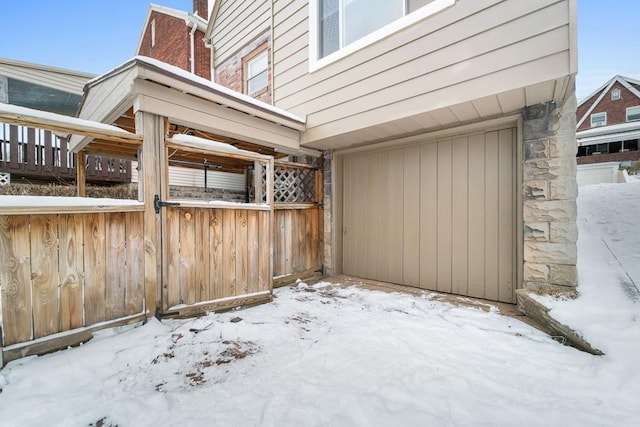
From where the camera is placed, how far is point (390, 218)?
173 inches

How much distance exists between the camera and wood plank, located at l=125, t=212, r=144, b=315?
256cm

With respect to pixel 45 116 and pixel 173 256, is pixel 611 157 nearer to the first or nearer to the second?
pixel 173 256

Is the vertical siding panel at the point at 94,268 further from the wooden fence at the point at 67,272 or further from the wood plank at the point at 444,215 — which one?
the wood plank at the point at 444,215

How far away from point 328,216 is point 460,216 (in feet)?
6.93

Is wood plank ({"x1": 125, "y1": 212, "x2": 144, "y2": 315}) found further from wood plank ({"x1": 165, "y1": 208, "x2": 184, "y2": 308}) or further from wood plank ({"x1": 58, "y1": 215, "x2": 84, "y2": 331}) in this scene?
wood plank ({"x1": 58, "y1": 215, "x2": 84, "y2": 331})

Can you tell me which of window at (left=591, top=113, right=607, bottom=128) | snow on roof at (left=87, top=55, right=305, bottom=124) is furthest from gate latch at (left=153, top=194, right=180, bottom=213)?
window at (left=591, top=113, right=607, bottom=128)

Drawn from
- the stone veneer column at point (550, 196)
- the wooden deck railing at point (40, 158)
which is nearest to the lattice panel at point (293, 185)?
the stone veneer column at point (550, 196)

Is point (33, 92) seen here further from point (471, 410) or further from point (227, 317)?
point (471, 410)

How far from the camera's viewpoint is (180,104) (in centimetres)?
300

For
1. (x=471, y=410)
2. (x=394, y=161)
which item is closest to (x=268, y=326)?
(x=471, y=410)

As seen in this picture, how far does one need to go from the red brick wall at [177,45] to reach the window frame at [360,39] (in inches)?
220

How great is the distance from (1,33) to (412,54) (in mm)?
17744

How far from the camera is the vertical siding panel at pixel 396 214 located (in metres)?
4.28

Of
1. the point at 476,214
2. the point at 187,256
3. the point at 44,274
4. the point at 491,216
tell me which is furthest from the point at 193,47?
the point at 491,216
